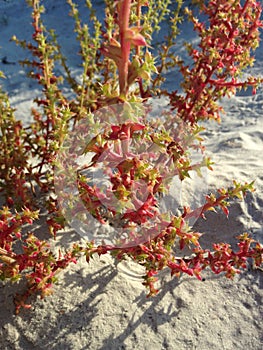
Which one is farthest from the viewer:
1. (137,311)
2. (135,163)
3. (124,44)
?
(137,311)

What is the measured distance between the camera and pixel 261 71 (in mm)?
4543

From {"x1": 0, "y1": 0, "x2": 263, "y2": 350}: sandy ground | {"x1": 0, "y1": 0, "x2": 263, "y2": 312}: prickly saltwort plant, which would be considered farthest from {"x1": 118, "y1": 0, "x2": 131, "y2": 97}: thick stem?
{"x1": 0, "y1": 0, "x2": 263, "y2": 350}: sandy ground

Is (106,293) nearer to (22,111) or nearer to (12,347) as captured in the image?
(12,347)

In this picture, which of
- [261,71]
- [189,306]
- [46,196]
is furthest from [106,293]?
[261,71]

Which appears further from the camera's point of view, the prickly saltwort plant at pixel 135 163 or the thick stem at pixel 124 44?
the prickly saltwort plant at pixel 135 163

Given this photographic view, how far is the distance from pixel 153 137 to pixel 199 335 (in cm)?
105

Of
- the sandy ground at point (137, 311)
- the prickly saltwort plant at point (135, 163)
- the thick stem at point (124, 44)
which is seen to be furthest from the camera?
the sandy ground at point (137, 311)

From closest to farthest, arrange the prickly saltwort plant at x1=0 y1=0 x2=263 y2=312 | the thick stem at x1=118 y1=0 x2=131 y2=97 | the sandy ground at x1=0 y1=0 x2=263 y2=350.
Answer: the thick stem at x1=118 y1=0 x2=131 y2=97 < the prickly saltwort plant at x1=0 y1=0 x2=263 y2=312 < the sandy ground at x1=0 y1=0 x2=263 y2=350

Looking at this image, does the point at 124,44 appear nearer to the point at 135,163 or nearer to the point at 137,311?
the point at 135,163

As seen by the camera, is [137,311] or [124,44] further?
[137,311]

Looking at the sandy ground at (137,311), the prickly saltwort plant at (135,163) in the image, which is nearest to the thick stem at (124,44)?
the prickly saltwort plant at (135,163)

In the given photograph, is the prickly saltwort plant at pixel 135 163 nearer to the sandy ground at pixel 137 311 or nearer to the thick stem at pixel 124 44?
the thick stem at pixel 124 44

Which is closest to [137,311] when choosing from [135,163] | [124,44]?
[135,163]

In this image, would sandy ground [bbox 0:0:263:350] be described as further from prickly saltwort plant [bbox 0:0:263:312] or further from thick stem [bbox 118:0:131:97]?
thick stem [bbox 118:0:131:97]
